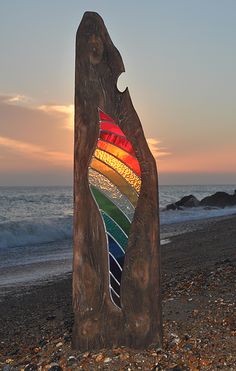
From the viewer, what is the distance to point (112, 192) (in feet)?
14.1

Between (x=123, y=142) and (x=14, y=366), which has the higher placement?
(x=123, y=142)

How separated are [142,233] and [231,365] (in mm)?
1383

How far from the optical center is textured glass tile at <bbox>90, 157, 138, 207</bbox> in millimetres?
4250

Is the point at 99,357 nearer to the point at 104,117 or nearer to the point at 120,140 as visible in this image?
the point at 120,140

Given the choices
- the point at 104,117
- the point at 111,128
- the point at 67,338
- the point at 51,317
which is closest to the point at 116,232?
the point at 111,128

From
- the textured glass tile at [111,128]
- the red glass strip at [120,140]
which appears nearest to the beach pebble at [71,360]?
the red glass strip at [120,140]

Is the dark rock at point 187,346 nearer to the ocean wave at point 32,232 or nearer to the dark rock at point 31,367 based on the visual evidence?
the dark rock at point 31,367

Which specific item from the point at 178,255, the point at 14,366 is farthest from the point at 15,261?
the point at 14,366

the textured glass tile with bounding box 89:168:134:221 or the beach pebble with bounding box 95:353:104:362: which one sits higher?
the textured glass tile with bounding box 89:168:134:221

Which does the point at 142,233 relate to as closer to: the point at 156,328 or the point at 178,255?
the point at 156,328

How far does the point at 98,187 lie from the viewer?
4.25m

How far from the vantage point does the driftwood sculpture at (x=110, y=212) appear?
4.18 metres

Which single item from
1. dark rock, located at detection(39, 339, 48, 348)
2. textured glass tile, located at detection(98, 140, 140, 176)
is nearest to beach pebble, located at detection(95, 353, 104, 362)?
dark rock, located at detection(39, 339, 48, 348)

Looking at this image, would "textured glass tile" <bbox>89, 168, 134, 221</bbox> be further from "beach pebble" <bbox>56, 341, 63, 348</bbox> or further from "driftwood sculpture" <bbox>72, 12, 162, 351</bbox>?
"beach pebble" <bbox>56, 341, 63, 348</bbox>
